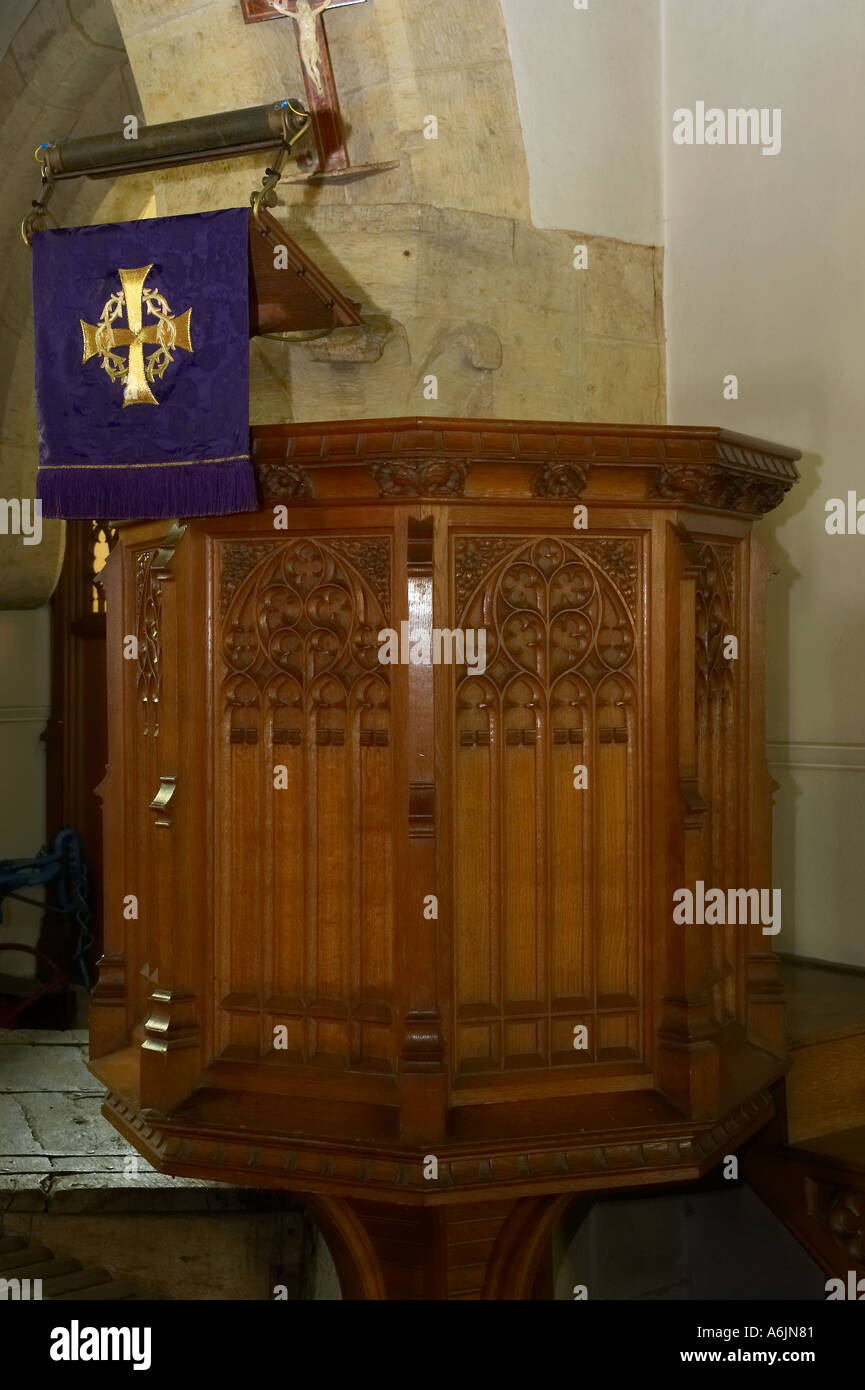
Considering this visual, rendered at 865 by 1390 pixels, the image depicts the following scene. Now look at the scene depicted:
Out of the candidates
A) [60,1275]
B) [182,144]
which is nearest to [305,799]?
[60,1275]

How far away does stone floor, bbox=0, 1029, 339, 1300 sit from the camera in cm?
316

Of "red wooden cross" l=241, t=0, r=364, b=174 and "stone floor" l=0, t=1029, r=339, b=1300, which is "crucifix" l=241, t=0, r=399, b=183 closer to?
"red wooden cross" l=241, t=0, r=364, b=174

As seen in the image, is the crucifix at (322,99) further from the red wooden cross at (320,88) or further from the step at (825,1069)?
the step at (825,1069)

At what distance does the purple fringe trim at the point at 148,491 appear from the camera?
271 cm

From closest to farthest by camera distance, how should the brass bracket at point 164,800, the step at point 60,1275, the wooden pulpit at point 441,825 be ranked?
the wooden pulpit at point 441,825 → the brass bracket at point 164,800 → the step at point 60,1275

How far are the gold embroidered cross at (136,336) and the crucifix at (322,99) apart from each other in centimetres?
102

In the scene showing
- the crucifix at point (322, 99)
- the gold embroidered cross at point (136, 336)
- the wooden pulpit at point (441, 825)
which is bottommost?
the wooden pulpit at point (441, 825)

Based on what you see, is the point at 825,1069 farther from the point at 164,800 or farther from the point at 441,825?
the point at 164,800

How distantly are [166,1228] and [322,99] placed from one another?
9.57 feet

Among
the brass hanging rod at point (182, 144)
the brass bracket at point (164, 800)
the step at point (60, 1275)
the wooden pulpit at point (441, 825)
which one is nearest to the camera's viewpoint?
the wooden pulpit at point (441, 825)

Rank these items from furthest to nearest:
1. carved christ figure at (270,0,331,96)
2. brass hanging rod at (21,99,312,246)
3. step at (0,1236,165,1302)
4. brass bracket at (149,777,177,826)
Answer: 1. carved christ figure at (270,0,331,96)
2. brass hanging rod at (21,99,312,246)
3. step at (0,1236,165,1302)
4. brass bracket at (149,777,177,826)

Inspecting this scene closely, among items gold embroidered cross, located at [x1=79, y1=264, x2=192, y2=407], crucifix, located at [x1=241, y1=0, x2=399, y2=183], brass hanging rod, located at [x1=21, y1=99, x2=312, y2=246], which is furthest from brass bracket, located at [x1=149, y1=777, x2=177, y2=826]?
crucifix, located at [x1=241, y1=0, x2=399, y2=183]

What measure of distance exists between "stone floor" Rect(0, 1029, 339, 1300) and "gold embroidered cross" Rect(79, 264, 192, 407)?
1.77 meters

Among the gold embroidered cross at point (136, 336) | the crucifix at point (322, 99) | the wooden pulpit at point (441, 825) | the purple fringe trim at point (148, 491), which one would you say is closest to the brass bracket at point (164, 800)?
the wooden pulpit at point (441, 825)
